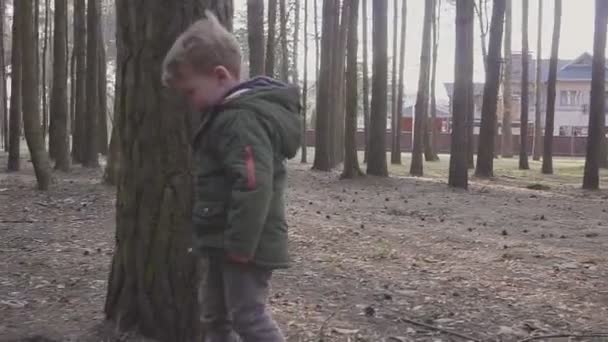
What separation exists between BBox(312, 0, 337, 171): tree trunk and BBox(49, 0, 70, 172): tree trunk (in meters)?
7.12

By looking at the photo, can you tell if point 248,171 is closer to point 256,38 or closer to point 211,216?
point 211,216

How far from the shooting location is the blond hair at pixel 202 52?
266 centimetres

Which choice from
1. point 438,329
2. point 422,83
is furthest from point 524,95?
point 438,329

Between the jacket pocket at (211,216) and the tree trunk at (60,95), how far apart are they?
499 inches

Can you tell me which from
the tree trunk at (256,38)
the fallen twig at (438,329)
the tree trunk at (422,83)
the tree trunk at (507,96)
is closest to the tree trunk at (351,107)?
the tree trunk at (422,83)

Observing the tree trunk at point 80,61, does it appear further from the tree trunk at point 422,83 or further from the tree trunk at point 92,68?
the tree trunk at point 422,83

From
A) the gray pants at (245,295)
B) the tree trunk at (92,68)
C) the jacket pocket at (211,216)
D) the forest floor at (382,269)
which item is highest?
the tree trunk at (92,68)

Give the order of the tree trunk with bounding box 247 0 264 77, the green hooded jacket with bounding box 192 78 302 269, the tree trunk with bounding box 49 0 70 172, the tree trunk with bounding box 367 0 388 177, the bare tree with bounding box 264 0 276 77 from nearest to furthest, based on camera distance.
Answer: the green hooded jacket with bounding box 192 78 302 269 < the tree trunk with bounding box 247 0 264 77 < the tree trunk with bounding box 49 0 70 172 < the tree trunk with bounding box 367 0 388 177 < the bare tree with bounding box 264 0 276 77

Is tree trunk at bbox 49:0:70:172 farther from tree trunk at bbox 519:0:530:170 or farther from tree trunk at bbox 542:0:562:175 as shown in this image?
tree trunk at bbox 519:0:530:170

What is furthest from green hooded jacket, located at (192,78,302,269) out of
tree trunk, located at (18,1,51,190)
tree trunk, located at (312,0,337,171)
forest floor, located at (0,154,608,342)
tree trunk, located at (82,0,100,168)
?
tree trunk, located at (312,0,337,171)

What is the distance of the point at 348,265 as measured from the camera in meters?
6.28

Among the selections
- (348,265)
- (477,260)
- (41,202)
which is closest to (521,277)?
(477,260)

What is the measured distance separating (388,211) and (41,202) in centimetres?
523

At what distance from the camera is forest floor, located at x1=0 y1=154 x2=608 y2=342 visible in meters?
4.37
